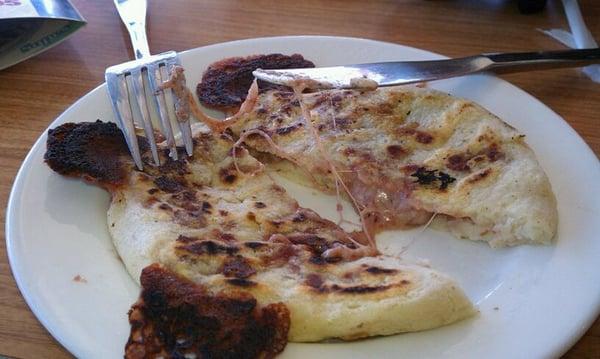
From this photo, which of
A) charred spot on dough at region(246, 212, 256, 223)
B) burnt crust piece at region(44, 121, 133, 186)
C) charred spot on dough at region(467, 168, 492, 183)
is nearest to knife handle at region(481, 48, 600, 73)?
charred spot on dough at region(467, 168, 492, 183)

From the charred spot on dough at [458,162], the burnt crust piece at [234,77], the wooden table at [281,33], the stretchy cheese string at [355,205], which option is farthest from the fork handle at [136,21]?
the charred spot on dough at [458,162]

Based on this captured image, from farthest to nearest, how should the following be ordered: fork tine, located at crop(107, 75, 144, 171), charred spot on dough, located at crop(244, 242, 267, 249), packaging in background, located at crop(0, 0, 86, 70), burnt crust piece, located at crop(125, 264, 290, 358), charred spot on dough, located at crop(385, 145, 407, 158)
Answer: packaging in background, located at crop(0, 0, 86, 70) → charred spot on dough, located at crop(385, 145, 407, 158) → fork tine, located at crop(107, 75, 144, 171) → charred spot on dough, located at crop(244, 242, 267, 249) → burnt crust piece, located at crop(125, 264, 290, 358)

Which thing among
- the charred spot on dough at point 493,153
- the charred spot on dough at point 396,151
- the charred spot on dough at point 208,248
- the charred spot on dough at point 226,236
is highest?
the charred spot on dough at point 493,153

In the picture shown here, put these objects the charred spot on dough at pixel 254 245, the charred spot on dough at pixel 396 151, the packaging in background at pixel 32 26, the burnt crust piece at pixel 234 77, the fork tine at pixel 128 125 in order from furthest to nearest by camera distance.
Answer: the packaging in background at pixel 32 26 → the burnt crust piece at pixel 234 77 → the charred spot on dough at pixel 396 151 → the fork tine at pixel 128 125 → the charred spot on dough at pixel 254 245

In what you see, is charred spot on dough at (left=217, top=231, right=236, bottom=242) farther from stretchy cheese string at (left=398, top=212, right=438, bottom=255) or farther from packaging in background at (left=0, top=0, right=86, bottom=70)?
packaging in background at (left=0, top=0, right=86, bottom=70)

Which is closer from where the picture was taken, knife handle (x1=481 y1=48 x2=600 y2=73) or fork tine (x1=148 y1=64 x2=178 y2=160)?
fork tine (x1=148 y1=64 x2=178 y2=160)

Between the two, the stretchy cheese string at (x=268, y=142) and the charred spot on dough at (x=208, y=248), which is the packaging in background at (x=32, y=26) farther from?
the charred spot on dough at (x=208, y=248)

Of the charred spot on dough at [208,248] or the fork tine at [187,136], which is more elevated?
the fork tine at [187,136]
